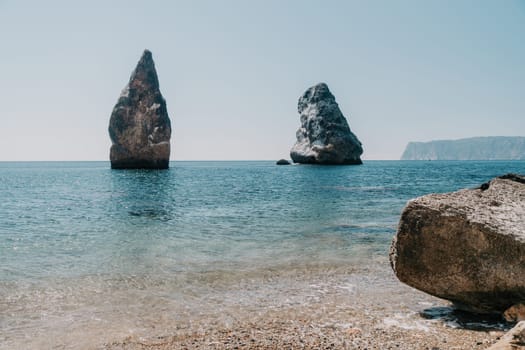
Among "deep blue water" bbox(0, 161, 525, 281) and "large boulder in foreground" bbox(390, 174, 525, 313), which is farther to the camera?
"deep blue water" bbox(0, 161, 525, 281)

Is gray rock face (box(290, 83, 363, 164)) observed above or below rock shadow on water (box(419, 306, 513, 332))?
above

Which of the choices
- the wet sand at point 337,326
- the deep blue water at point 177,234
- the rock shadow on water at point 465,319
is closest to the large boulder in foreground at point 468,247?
the rock shadow on water at point 465,319

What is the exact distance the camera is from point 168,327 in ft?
25.6

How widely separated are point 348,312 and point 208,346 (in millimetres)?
3158

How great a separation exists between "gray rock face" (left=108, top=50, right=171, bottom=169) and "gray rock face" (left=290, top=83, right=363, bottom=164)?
48.7 metres

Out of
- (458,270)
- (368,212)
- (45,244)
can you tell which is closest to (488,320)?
(458,270)

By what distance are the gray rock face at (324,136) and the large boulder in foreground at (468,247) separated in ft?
381

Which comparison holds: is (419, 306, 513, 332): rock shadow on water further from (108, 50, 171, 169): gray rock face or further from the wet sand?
(108, 50, 171, 169): gray rock face

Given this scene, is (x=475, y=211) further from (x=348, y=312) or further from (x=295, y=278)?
(x=295, y=278)

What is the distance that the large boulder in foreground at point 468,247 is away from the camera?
7426mm

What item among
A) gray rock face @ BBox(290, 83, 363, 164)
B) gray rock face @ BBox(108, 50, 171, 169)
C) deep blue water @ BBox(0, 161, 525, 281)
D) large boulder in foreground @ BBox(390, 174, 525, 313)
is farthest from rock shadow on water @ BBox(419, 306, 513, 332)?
gray rock face @ BBox(290, 83, 363, 164)

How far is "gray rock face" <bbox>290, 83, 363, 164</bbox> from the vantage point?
124 meters

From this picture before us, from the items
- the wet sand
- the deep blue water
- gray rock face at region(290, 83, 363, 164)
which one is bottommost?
the deep blue water

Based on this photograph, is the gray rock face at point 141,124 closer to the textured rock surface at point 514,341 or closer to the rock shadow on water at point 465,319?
the rock shadow on water at point 465,319
